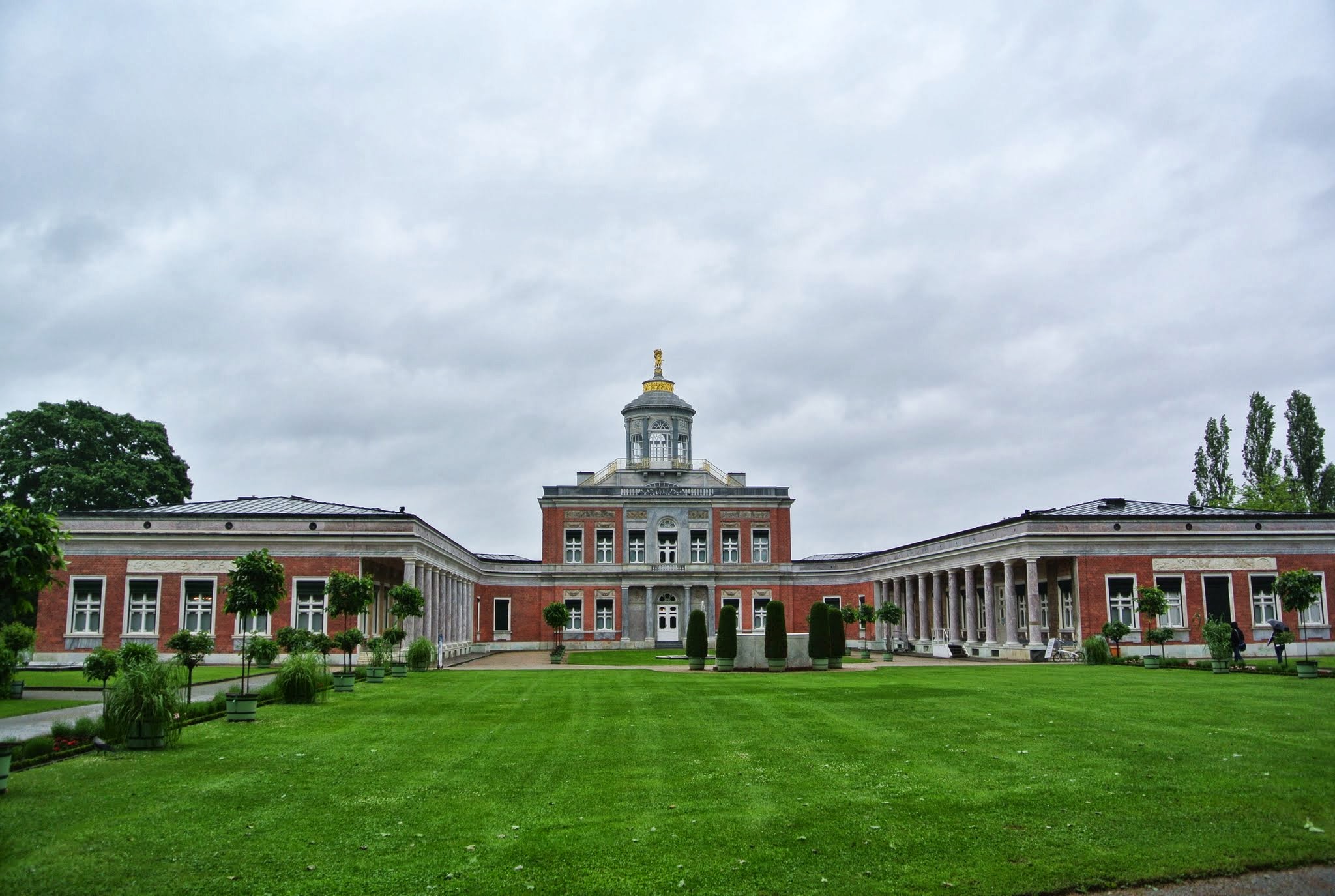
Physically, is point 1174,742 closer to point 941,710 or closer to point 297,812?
point 941,710

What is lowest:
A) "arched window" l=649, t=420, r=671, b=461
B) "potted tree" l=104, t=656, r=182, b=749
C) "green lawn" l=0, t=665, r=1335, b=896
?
"green lawn" l=0, t=665, r=1335, b=896

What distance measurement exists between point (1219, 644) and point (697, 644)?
18.1 metres

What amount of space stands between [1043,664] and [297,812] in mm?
31843

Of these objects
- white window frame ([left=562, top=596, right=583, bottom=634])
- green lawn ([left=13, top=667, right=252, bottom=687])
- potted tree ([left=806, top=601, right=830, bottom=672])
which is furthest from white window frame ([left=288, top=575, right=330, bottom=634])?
white window frame ([left=562, top=596, right=583, bottom=634])

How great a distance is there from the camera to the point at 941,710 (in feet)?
61.3

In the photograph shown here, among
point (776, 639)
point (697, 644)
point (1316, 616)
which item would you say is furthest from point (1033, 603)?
point (697, 644)

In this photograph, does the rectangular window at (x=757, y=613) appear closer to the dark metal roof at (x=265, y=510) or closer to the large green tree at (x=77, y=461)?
the dark metal roof at (x=265, y=510)

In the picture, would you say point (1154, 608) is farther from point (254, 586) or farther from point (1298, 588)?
point (254, 586)

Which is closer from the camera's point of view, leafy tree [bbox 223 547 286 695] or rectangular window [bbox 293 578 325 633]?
leafy tree [bbox 223 547 286 695]

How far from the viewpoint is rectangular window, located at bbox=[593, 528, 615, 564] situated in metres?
66.6

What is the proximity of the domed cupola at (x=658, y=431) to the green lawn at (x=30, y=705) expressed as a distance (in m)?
48.0

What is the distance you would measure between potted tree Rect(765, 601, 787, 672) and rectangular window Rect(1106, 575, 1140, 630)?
16614mm

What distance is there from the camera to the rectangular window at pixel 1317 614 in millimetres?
44094

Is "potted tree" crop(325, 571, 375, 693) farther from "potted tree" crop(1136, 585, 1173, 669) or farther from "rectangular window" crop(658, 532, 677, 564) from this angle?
"rectangular window" crop(658, 532, 677, 564)
